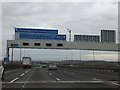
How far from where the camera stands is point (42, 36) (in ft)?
199

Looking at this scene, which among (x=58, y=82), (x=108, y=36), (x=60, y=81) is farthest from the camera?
(x=108, y=36)

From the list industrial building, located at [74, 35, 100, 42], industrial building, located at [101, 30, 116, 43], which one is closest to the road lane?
industrial building, located at [74, 35, 100, 42]

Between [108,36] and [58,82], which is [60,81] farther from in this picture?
[108,36]

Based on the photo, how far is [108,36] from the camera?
67438 millimetres

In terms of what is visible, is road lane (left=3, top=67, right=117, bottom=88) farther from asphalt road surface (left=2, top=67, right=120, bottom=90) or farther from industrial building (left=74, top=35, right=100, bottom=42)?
industrial building (left=74, top=35, right=100, bottom=42)

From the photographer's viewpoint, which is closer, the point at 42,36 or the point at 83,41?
the point at 42,36

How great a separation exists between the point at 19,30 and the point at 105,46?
19675mm

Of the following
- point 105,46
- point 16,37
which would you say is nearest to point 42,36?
point 16,37

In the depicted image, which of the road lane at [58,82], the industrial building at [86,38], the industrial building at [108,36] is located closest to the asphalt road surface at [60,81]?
the road lane at [58,82]

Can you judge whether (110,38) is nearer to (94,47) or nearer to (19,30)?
(94,47)

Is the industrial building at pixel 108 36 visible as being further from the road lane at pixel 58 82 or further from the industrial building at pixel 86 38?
the road lane at pixel 58 82

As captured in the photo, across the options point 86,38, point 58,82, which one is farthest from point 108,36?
point 58,82

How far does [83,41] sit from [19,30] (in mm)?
14654

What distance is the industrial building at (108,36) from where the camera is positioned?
67.2m
